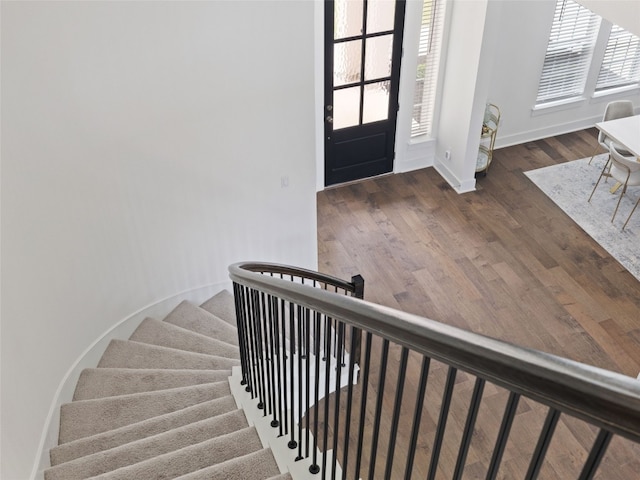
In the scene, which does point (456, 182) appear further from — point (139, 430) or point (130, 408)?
point (139, 430)

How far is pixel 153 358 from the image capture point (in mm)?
4230

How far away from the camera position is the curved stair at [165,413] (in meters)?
2.76

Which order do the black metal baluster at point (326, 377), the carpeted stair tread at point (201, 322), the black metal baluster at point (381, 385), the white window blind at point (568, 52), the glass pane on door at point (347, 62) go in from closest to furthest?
the black metal baluster at point (381, 385), the black metal baluster at point (326, 377), the carpeted stair tread at point (201, 322), the glass pane on door at point (347, 62), the white window blind at point (568, 52)

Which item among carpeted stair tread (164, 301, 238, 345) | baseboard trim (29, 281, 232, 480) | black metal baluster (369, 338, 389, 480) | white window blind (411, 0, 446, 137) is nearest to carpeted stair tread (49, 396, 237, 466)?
baseboard trim (29, 281, 232, 480)

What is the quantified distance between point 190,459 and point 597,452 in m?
2.14

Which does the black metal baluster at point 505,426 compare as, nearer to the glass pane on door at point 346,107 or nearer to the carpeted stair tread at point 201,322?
the carpeted stair tread at point 201,322

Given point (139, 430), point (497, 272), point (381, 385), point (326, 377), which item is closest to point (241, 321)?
point (139, 430)

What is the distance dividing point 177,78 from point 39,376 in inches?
78.3

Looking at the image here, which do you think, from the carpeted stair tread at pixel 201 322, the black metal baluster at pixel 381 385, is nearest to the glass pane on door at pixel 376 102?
the carpeted stair tread at pixel 201 322

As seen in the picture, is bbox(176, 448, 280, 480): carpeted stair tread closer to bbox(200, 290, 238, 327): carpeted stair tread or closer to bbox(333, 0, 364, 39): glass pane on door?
bbox(200, 290, 238, 327): carpeted stair tread

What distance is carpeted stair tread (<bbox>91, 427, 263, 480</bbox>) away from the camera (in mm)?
2730

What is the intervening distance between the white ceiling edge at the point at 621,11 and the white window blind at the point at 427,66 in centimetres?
246

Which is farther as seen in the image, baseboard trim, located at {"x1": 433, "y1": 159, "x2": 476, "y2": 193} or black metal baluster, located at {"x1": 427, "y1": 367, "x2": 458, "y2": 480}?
baseboard trim, located at {"x1": 433, "y1": 159, "x2": 476, "y2": 193}

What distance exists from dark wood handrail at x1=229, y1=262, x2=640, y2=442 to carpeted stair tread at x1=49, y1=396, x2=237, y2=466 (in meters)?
2.06
